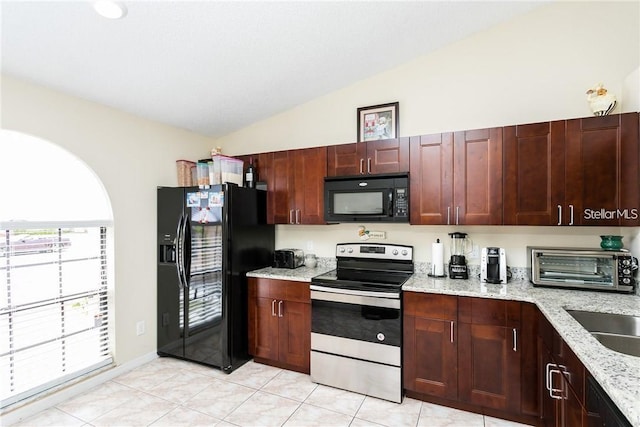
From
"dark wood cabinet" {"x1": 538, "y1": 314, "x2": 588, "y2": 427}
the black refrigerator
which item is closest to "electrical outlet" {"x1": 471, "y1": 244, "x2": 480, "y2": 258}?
"dark wood cabinet" {"x1": 538, "y1": 314, "x2": 588, "y2": 427}

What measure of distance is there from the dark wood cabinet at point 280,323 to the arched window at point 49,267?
1320mm

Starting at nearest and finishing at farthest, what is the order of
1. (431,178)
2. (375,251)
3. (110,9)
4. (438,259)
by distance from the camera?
(110,9) → (431,178) → (438,259) → (375,251)

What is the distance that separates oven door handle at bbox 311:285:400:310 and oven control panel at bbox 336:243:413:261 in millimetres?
618

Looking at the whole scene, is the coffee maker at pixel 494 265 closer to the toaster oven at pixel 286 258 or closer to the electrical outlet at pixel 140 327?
the toaster oven at pixel 286 258

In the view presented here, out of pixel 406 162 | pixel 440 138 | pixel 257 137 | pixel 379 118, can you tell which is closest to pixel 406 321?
pixel 406 162

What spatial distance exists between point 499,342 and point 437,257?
30.6 inches

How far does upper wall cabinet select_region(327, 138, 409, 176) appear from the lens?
2.71m

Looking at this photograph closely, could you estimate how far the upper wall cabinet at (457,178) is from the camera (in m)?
2.43

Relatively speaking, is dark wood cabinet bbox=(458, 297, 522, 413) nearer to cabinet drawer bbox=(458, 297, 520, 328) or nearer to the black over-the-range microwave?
cabinet drawer bbox=(458, 297, 520, 328)

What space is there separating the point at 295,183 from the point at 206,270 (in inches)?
46.9

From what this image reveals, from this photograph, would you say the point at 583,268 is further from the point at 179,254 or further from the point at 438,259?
the point at 179,254

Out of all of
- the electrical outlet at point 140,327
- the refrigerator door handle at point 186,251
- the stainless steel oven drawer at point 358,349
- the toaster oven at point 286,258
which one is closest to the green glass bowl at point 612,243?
the stainless steel oven drawer at point 358,349

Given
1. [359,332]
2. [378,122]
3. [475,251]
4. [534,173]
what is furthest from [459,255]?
[378,122]

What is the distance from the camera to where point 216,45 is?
7.34 feet
